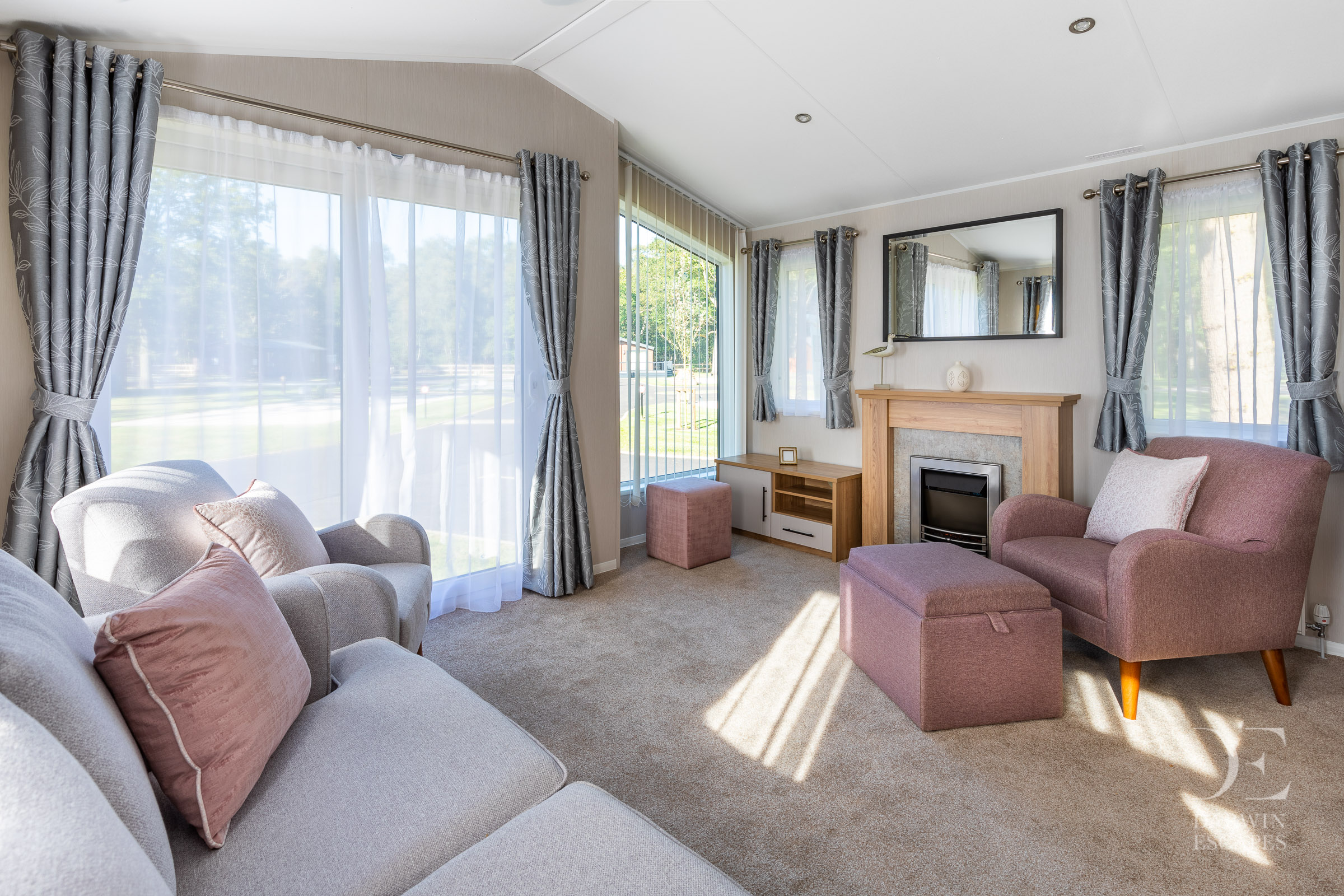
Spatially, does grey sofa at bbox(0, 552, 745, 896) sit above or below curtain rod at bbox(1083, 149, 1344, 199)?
below

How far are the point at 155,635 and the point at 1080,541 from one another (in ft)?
10.2

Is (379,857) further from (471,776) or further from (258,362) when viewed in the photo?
A: (258,362)

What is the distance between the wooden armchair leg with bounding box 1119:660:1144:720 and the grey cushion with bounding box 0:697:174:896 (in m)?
2.61

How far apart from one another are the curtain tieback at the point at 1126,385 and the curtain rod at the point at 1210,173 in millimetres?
906

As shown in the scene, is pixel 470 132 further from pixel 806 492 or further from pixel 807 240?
pixel 806 492

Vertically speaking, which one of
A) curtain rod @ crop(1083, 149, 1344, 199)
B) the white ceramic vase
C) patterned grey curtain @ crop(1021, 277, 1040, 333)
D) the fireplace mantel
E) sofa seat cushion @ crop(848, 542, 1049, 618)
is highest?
curtain rod @ crop(1083, 149, 1344, 199)

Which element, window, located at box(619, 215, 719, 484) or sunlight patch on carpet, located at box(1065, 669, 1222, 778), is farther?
window, located at box(619, 215, 719, 484)

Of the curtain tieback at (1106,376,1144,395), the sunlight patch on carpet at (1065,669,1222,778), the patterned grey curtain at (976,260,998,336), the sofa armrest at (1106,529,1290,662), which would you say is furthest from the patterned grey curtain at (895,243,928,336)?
the sunlight patch on carpet at (1065,669,1222,778)

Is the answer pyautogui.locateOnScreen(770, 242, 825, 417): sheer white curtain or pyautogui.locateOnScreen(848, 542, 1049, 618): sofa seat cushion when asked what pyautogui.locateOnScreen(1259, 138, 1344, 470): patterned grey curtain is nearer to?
pyautogui.locateOnScreen(848, 542, 1049, 618): sofa seat cushion

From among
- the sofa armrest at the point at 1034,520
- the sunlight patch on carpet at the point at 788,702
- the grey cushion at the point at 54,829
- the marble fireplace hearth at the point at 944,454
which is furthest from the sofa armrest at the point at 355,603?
the marble fireplace hearth at the point at 944,454

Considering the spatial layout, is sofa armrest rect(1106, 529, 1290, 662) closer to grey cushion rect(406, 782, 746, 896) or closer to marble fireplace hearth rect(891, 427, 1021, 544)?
marble fireplace hearth rect(891, 427, 1021, 544)

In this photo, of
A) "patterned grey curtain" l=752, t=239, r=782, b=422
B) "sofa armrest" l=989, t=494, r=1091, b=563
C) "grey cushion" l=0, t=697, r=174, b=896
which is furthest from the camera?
"patterned grey curtain" l=752, t=239, r=782, b=422

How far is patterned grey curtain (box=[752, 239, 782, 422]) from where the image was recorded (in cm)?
483

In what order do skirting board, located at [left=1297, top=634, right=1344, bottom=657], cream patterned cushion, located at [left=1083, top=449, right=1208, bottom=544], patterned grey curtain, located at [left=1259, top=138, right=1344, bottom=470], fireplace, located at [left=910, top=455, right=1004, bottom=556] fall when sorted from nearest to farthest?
cream patterned cushion, located at [left=1083, top=449, right=1208, bottom=544] < patterned grey curtain, located at [left=1259, top=138, right=1344, bottom=470] < skirting board, located at [left=1297, top=634, right=1344, bottom=657] < fireplace, located at [left=910, top=455, right=1004, bottom=556]
